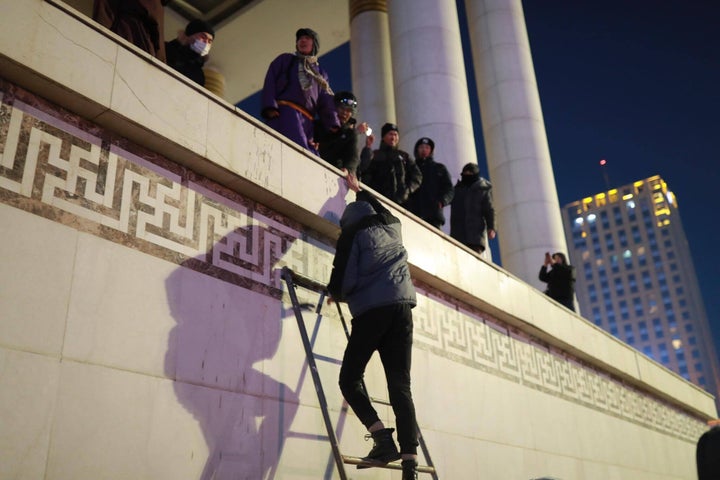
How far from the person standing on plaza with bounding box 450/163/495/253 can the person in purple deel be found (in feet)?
11.0

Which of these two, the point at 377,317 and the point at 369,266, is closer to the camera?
the point at 377,317

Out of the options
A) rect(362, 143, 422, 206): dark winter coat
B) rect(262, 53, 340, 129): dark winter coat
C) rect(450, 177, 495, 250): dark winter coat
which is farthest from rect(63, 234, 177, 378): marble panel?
rect(450, 177, 495, 250): dark winter coat

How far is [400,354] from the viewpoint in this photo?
486 centimetres

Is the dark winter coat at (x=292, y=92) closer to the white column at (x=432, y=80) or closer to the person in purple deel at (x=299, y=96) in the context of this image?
the person in purple deel at (x=299, y=96)

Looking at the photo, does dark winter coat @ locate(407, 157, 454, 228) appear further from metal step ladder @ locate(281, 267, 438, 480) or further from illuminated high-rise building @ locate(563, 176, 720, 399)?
illuminated high-rise building @ locate(563, 176, 720, 399)

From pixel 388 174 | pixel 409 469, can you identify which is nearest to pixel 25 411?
pixel 409 469

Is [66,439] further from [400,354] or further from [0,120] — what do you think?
Result: [400,354]

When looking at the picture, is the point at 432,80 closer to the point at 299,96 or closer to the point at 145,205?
the point at 299,96

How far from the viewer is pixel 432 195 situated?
29.5 feet

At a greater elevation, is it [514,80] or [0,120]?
[514,80]

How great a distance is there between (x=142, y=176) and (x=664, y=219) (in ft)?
319

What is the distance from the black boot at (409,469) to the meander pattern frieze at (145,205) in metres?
1.53

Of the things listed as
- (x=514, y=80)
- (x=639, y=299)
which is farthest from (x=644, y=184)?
(x=514, y=80)

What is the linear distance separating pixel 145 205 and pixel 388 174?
4.08 m
